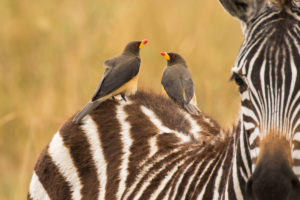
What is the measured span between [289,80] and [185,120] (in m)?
2.16

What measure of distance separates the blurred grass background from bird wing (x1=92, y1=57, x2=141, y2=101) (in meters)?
2.45

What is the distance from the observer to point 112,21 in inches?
382

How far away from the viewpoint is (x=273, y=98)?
3.14m

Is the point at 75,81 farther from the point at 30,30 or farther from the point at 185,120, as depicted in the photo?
the point at 185,120

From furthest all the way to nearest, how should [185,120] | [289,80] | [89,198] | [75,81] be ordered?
1. [75,81]
2. [185,120]
3. [89,198]
4. [289,80]

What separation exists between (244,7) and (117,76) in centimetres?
230

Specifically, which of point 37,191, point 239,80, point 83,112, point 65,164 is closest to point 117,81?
point 83,112

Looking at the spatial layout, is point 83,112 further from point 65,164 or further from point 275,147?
point 275,147

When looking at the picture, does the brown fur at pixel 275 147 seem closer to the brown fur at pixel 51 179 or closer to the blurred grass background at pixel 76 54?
the brown fur at pixel 51 179

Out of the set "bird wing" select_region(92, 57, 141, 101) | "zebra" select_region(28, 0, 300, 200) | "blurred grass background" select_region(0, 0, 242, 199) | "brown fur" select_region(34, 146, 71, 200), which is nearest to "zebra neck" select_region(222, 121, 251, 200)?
"zebra" select_region(28, 0, 300, 200)

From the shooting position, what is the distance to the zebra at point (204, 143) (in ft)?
10.3

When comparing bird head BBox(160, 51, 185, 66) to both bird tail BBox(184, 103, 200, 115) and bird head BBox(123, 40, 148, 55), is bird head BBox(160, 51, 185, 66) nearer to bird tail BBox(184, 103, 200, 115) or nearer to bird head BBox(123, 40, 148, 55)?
bird head BBox(123, 40, 148, 55)

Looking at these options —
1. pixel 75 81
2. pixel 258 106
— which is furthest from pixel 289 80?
pixel 75 81

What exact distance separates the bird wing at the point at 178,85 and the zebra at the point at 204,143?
0.88ft
